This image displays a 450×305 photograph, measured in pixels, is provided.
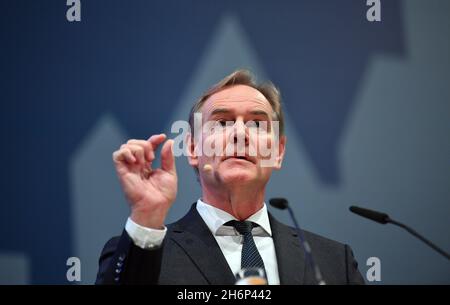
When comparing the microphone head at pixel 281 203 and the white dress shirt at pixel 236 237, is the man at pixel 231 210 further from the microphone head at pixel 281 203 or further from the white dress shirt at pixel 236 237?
the microphone head at pixel 281 203

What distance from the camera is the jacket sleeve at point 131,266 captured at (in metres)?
1.53

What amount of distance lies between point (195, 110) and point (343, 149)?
80 cm

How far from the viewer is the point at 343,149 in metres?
2.66

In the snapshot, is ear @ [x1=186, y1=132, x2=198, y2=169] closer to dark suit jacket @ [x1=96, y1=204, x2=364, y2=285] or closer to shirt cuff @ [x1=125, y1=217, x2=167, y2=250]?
dark suit jacket @ [x1=96, y1=204, x2=364, y2=285]

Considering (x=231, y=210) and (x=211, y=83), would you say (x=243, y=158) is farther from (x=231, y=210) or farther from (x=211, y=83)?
(x=211, y=83)

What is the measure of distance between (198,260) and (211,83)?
1.05m

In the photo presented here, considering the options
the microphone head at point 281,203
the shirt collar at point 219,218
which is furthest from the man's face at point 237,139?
the microphone head at point 281,203

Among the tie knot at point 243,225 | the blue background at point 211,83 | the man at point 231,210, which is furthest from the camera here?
the blue background at point 211,83

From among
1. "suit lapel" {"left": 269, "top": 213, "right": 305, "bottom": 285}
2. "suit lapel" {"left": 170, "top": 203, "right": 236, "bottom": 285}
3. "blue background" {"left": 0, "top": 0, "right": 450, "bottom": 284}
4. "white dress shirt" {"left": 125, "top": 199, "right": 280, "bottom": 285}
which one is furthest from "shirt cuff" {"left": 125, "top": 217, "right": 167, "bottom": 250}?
"blue background" {"left": 0, "top": 0, "right": 450, "bottom": 284}

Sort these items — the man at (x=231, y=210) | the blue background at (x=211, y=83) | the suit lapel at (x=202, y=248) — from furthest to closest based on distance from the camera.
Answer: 1. the blue background at (x=211, y=83)
2. the suit lapel at (x=202, y=248)
3. the man at (x=231, y=210)

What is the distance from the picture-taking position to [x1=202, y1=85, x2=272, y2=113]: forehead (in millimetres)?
2150

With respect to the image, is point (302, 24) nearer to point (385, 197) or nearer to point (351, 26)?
point (351, 26)

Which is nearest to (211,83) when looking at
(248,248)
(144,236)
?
(248,248)

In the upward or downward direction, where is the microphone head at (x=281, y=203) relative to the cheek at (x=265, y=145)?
downward
